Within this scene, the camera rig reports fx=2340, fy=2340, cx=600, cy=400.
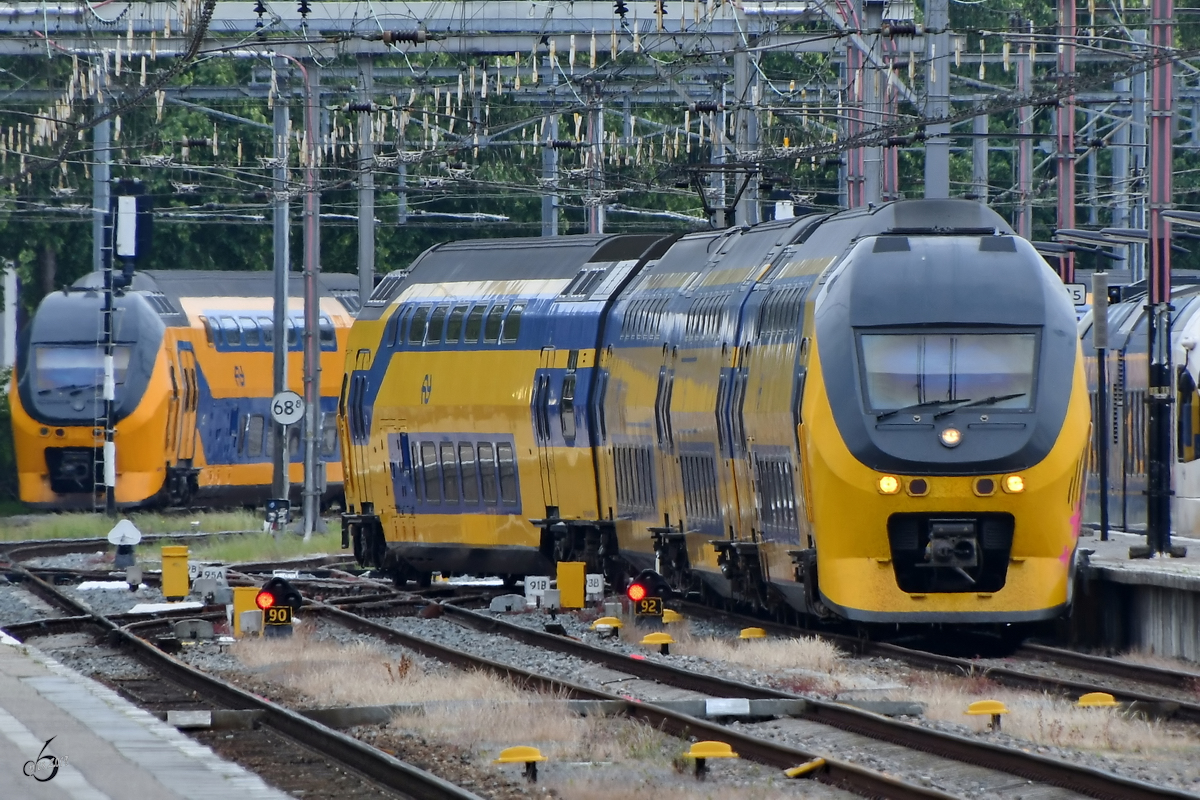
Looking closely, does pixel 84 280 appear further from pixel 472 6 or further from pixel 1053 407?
pixel 1053 407

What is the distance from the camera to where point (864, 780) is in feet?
38.1

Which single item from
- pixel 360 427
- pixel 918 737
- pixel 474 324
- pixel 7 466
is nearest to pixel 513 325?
pixel 474 324

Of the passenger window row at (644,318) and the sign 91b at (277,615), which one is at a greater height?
the passenger window row at (644,318)

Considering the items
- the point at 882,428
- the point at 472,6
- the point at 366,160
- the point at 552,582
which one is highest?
the point at 472,6

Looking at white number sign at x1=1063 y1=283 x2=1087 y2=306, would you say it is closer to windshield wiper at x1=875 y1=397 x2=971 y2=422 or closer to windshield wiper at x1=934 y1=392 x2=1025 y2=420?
windshield wiper at x1=934 y1=392 x2=1025 y2=420

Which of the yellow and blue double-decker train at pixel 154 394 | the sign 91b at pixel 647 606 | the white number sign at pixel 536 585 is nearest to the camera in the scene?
the sign 91b at pixel 647 606

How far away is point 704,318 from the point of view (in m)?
22.2

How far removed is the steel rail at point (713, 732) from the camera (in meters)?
11.4

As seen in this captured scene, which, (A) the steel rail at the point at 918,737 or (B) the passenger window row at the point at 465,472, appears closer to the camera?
(A) the steel rail at the point at 918,737

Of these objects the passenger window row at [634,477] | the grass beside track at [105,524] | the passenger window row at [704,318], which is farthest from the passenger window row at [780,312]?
the grass beside track at [105,524]

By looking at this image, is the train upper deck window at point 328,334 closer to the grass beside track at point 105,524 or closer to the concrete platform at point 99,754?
the grass beside track at point 105,524

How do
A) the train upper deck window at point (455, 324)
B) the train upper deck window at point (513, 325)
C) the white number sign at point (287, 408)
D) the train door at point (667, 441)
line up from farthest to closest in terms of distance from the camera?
the white number sign at point (287, 408) → the train upper deck window at point (455, 324) → the train upper deck window at point (513, 325) → the train door at point (667, 441)

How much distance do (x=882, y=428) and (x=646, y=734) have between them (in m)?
4.69

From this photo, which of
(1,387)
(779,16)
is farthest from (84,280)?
(779,16)
